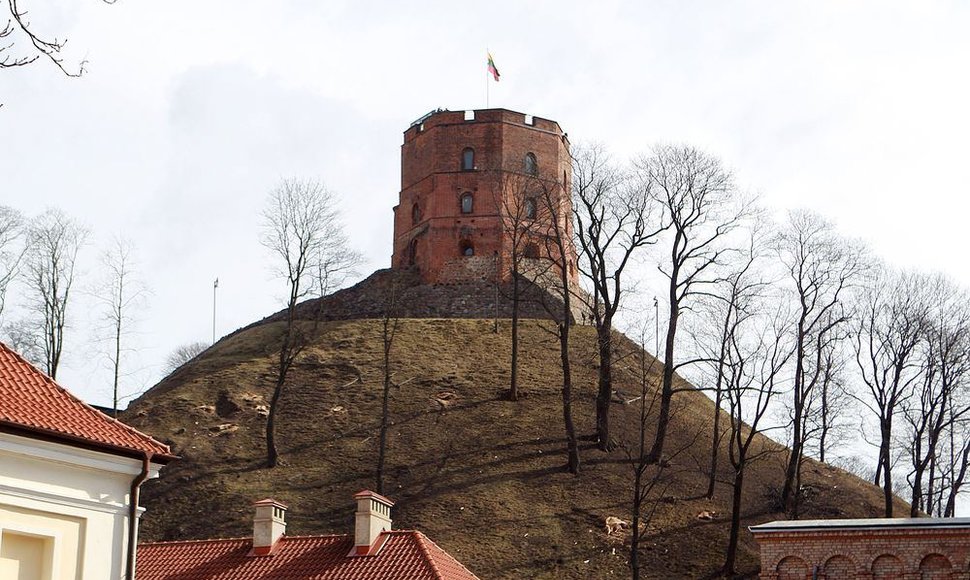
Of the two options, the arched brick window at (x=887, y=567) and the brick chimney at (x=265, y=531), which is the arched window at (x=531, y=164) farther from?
the arched brick window at (x=887, y=567)

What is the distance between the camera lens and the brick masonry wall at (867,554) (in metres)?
22.6

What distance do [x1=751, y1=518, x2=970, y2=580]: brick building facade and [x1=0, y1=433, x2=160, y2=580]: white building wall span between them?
10.6 meters

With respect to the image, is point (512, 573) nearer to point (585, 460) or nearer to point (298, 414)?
point (585, 460)

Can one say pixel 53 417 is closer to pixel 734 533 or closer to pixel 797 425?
pixel 734 533

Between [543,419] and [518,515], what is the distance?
10147mm

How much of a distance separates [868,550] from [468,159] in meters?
59.5

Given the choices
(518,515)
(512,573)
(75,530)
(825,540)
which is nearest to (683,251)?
(518,515)

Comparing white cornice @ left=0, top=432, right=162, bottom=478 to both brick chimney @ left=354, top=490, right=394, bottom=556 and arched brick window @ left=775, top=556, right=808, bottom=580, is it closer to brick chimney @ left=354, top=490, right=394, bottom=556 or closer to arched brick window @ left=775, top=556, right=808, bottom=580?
arched brick window @ left=775, top=556, right=808, bottom=580

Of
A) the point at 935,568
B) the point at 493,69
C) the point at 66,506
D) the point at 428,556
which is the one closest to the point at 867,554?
the point at 935,568

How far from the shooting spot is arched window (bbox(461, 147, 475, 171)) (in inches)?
3187

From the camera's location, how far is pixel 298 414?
Result: 61.2 metres

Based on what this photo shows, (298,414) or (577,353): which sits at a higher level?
(577,353)

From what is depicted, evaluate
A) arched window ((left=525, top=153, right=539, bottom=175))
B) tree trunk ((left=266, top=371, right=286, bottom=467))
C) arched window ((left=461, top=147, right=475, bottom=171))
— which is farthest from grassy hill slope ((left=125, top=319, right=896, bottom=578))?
arched window ((left=525, top=153, right=539, bottom=175))

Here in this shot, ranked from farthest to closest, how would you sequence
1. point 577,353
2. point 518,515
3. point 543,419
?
point 577,353, point 543,419, point 518,515
